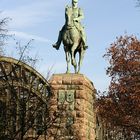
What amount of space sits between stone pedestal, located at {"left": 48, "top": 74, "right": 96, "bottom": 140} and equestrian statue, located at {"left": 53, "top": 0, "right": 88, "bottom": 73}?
17.5 inches

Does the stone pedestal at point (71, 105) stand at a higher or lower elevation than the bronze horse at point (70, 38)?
lower

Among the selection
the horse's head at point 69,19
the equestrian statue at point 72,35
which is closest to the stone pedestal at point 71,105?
the equestrian statue at point 72,35

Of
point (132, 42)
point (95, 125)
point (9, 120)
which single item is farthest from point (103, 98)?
point (9, 120)

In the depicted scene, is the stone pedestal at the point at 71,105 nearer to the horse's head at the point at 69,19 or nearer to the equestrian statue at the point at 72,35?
the equestrian statue at the point at 72,35

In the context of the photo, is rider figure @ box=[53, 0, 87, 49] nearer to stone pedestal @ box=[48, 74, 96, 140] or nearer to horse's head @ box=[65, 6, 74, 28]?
horse's head @ box=[65, 6, 74, 28]

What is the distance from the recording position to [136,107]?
41781 millimetres

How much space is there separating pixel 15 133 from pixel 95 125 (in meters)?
6.05

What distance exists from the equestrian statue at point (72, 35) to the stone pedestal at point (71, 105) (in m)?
0.44

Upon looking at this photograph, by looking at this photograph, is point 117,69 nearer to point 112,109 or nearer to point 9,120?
point 112,109

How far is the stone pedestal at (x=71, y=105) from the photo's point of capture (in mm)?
15961

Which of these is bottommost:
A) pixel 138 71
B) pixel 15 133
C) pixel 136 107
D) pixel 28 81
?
Result: pixel 15 133

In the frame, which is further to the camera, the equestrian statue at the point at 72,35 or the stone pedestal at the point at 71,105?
the equestrian statue at the point at 72,35


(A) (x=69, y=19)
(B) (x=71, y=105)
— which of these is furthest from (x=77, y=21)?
(B) (x=71, y=105)

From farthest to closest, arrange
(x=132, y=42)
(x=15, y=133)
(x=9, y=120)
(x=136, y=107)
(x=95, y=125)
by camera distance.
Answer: (x=132, y=42), (x=136, y=107), (x=95, y=125), (x=9, y=120), (x=15, y=133)
